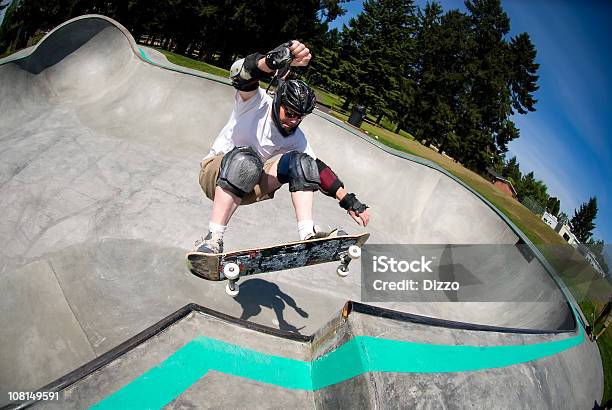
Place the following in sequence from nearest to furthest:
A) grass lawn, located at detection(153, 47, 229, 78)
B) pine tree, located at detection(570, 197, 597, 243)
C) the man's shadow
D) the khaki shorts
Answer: the khaki shorts < the man's shadow < grass lawn, located at detection(153, 47, 229, 78) < pine tree, located at detection(570, 197, 597, 243)

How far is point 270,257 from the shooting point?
4.08 meters

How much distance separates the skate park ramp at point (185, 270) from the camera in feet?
10.8

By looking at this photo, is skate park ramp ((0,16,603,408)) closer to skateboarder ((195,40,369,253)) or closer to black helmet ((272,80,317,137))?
skateboarder ((195,40,369,253))

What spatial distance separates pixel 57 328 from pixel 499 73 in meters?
59.6

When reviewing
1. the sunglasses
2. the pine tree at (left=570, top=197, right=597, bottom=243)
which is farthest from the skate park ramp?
the pine tree at (left=570, top=197, right=597, bottom=243)

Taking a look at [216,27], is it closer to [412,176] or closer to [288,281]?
[412,176]

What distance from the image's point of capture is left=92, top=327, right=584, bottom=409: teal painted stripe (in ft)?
9.75

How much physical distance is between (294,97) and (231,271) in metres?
1.74

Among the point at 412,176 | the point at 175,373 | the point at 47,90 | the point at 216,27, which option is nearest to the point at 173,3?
the point at 216,27

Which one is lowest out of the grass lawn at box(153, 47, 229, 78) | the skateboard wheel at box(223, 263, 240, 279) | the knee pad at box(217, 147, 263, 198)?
the grass lawn at box(153, 47, 229, 78)

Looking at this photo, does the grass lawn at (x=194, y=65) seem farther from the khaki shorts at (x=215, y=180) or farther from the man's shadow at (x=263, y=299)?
the khaki shorts at (x=215, y=180)

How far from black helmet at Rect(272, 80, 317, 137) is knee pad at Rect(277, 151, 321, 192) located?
44cm

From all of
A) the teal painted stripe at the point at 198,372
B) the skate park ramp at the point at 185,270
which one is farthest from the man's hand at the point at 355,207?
the teal painted stripe at the point at 198,372

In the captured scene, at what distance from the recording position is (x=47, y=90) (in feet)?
33.2
